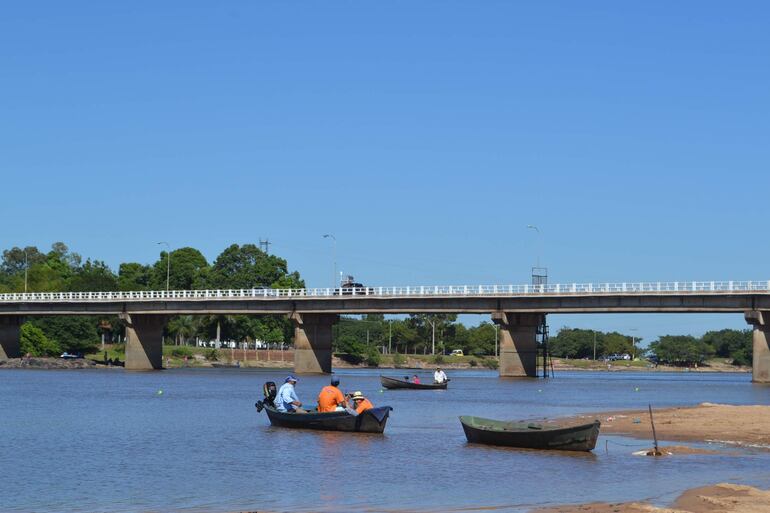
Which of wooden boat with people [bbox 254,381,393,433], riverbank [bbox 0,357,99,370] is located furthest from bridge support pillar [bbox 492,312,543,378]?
wooden boat with people [bbox 254,381,393,433]

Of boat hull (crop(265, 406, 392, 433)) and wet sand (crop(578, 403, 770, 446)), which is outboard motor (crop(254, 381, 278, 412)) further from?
wet sand (crop(578, 403, 770, 446))

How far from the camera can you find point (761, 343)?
103 meters

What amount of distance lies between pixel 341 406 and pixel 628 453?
1295 centimetres

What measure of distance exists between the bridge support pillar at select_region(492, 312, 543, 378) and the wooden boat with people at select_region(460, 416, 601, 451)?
231 feet

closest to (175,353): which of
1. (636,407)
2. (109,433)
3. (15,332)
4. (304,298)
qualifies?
(15,332)

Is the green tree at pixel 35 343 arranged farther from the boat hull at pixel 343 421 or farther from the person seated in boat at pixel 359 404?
the person seated in boat at pixel 359 404

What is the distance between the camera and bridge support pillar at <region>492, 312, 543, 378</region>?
11431cm

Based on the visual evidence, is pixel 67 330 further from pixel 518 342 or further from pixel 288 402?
pixel 288 402

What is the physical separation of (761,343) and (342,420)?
6492 cm

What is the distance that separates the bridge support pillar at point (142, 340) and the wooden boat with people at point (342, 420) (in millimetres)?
84284

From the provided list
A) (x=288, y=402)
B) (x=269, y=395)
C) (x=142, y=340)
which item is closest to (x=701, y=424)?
(x=288, y=402)

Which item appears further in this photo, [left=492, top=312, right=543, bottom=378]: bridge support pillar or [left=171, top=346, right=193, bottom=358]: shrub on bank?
[left=171, top=346, right=193, bottom=358]: shrub on bank

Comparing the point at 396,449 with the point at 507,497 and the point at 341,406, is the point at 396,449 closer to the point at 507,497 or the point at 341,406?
the point at 341,406

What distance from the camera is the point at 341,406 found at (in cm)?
4884
